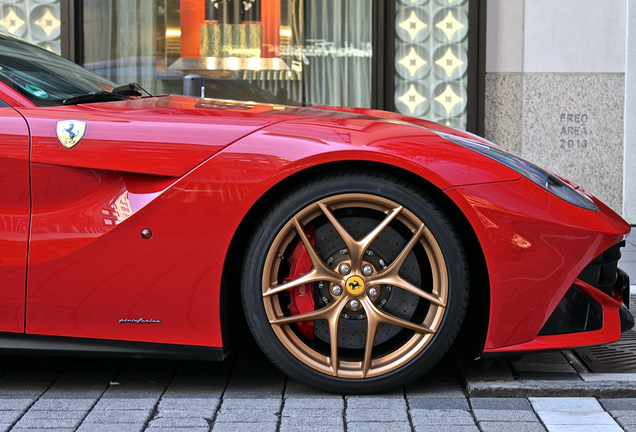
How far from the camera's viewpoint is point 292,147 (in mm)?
2658

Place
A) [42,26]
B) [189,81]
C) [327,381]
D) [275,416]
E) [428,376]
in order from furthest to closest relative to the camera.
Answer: [42,26]
[189,81]
[428,376]
[327,381]
[275,416]

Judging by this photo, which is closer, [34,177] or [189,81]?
[34,177]

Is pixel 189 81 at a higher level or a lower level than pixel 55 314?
higher

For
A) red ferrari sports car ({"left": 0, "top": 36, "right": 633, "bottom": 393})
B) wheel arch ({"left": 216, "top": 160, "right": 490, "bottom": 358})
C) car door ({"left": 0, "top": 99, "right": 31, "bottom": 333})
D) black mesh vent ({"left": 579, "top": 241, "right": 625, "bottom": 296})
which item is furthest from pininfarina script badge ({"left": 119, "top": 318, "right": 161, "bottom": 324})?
black mesh vent ({"left": 579, "top": 241, "right": 625, "bottom": 296})

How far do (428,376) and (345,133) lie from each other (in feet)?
3.25

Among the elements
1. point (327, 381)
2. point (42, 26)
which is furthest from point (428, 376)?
point (42, 26)

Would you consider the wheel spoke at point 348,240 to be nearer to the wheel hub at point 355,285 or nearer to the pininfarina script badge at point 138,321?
the wheel hub at point 355,285

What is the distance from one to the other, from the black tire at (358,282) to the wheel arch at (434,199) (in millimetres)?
50

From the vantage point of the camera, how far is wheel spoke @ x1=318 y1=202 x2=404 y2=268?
2676mm

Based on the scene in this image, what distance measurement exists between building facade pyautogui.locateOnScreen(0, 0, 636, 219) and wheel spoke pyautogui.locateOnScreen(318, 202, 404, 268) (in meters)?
4.75

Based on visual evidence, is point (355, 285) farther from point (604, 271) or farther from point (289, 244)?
point (604, 271)

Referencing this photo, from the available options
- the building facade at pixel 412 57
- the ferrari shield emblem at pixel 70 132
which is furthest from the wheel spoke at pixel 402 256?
the building facade at pixel 412 57

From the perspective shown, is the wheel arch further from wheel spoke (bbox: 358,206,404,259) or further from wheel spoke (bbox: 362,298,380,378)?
wheel spoke (bbox: 362,298,380,378)

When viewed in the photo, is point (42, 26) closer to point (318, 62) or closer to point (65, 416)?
point (318, 62)
